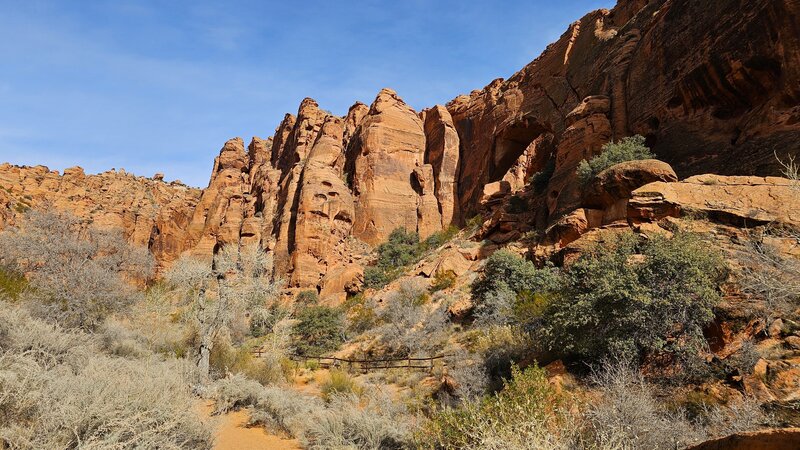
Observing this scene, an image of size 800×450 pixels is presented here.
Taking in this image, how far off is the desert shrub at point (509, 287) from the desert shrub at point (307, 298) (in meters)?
17.5

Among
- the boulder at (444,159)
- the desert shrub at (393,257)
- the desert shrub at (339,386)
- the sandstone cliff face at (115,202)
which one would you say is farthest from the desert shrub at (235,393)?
the sandstone cliff face at (115,202)

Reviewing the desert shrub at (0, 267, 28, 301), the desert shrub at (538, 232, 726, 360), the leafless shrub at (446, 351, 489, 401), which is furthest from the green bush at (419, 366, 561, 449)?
the desert shrub at (0, 267, 28, 301)

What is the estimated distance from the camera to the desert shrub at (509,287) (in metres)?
15.3

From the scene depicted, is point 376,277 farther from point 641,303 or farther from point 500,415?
point 500,415

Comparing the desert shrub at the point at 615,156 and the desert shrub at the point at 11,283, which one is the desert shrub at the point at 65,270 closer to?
the desert shrub at the point at 11,283

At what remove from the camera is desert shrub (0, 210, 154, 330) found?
12.2m

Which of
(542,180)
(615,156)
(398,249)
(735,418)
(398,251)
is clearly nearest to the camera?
(735,418)

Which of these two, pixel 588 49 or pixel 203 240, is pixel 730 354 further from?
pixel 203 240

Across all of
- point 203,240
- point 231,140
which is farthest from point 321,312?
point 231,140

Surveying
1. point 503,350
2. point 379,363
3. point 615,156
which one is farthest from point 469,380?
point 615,156

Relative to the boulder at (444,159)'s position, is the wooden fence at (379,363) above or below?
below

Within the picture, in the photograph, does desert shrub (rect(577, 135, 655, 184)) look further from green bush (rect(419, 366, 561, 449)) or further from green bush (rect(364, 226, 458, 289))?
green bush (rect(364, 226, 458, 289))

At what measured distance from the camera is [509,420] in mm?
5258

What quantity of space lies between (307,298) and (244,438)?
2511 cm
